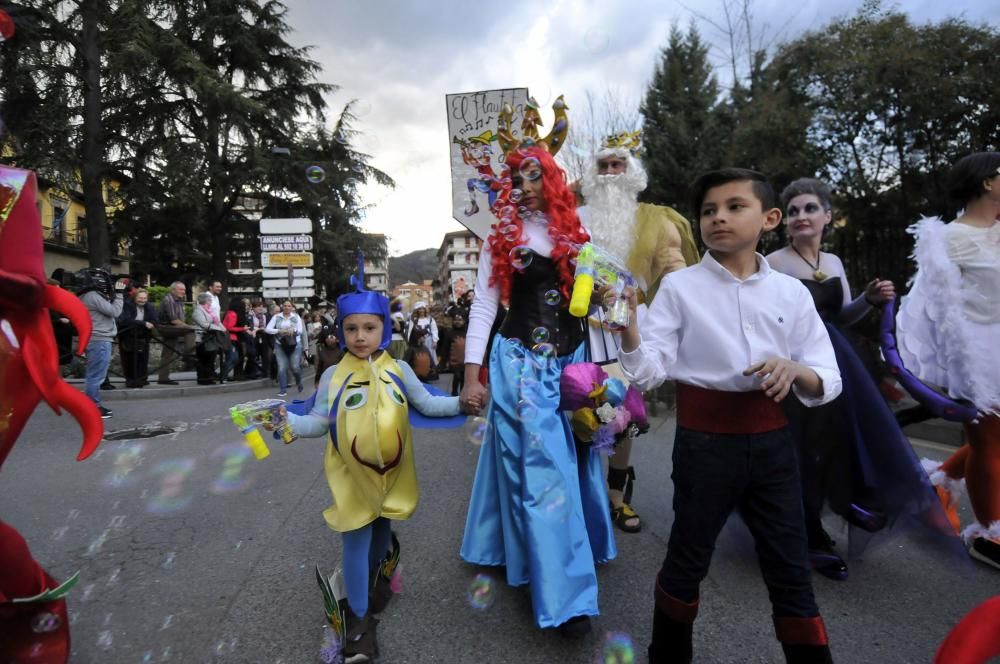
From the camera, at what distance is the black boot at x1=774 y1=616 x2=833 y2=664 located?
5.92ft

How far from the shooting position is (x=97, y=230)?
594 inches

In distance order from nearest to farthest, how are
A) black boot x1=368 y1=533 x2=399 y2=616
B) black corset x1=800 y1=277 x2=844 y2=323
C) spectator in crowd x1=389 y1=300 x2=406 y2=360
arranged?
black boot x1=368 y1=533 x2=399 y2=616 → black corset x1=800 y1=277 x2=844 y2=323 → spectator in crowd x1=389 y1=300 x2=406 y2=360

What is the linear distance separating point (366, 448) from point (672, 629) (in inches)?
49.2

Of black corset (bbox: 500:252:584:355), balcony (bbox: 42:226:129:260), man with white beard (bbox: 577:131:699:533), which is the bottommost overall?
black corset (bbox: 500:252:584:355)

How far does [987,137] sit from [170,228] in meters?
24.6

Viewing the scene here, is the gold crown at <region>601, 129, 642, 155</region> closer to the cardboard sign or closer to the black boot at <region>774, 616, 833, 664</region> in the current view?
the cardboard sign

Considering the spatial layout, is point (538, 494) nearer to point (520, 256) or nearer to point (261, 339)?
point (520, 256)

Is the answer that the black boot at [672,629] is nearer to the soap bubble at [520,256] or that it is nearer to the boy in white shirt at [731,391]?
the boy in white shirt at [731,391]

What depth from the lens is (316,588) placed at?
2.93 metres

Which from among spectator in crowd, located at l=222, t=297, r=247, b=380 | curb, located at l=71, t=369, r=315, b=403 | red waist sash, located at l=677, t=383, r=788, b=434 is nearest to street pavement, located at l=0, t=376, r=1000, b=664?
red waist sash, located at l=677, t=383, r=788, b=434

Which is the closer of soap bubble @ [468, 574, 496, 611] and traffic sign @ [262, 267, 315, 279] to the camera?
soap bubble @ [468, 574, 496, 611]

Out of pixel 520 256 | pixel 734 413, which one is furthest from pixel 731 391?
pixel 520 256

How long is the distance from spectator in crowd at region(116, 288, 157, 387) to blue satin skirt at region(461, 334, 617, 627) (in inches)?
369

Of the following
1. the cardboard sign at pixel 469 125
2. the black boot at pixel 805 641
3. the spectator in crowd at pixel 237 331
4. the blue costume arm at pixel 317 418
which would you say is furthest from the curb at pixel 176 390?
the black boot at pixel 805 641
